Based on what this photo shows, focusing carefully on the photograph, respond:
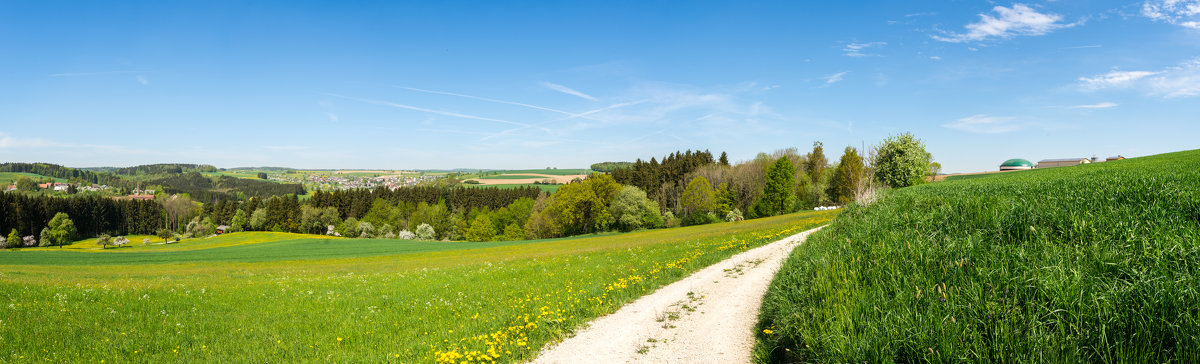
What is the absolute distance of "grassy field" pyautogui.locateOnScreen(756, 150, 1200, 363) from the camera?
13.2 feet

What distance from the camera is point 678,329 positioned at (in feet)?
28.6

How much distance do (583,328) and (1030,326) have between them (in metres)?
6.77

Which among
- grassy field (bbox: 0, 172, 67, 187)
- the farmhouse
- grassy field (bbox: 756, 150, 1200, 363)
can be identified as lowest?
grassy field (bbox: 756, 150, 1200, 363)

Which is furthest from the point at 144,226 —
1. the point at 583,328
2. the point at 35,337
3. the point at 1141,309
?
the point at 1141,309

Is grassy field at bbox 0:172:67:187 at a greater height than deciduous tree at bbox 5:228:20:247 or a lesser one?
greater

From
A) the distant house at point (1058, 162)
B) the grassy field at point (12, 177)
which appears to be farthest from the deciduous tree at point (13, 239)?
the distant house at point (1058, 162)

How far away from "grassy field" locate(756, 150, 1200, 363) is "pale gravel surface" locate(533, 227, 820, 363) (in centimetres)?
60

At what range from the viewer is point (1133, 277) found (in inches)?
181

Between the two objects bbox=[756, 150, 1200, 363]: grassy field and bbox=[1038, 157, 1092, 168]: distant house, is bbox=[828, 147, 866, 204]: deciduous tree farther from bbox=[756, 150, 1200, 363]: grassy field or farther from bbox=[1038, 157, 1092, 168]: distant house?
bbox=[1038, 157, 1092, 168]: distant house

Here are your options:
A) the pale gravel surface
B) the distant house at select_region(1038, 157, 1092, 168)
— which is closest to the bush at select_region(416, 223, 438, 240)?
the pale gravel surface

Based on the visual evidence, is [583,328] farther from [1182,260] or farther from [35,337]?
[35,337]

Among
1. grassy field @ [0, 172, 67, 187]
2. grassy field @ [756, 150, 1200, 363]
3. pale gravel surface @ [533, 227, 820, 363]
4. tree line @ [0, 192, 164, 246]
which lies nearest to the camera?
grassy field @ [756, 150, 1200, 363]

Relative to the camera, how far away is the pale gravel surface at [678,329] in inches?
293

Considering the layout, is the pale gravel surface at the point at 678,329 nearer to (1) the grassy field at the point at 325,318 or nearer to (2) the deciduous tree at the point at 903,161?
(1) the grassy field at the point at 325,318
